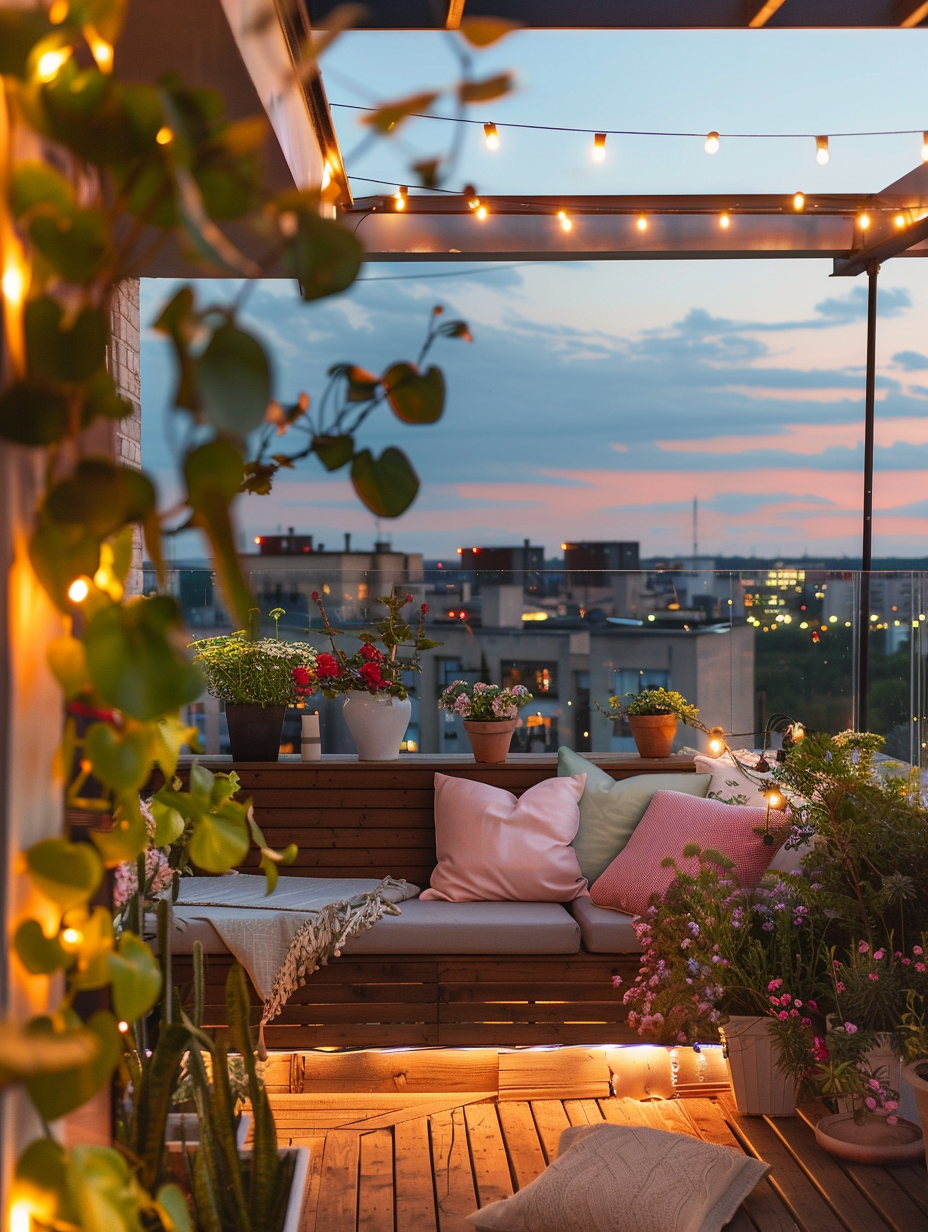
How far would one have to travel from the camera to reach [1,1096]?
70 cm

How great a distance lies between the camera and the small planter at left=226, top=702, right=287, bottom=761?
4.14 meters

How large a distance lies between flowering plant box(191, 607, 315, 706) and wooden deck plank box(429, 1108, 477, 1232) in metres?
1.68

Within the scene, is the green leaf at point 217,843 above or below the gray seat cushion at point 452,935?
above

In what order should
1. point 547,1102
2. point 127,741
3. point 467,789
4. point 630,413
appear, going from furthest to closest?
point 630,413, point 467,789, point 547,1102, point 127,741

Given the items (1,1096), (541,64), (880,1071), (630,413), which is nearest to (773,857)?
(880,1071)

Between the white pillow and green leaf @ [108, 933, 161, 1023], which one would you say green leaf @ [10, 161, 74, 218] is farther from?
the white pillow

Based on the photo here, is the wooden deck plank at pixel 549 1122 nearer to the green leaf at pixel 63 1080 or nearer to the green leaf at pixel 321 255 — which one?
the green leaf at pixel 63 1080

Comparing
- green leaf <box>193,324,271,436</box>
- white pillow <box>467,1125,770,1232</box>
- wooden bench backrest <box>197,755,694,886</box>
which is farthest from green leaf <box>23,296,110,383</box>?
wooden bench backrest <box>197,755,694,886</box>

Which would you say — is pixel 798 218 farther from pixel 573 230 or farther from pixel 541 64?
pixel 541 64

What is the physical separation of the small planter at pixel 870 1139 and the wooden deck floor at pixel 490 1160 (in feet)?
0.09

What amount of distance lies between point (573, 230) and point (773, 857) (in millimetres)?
2931

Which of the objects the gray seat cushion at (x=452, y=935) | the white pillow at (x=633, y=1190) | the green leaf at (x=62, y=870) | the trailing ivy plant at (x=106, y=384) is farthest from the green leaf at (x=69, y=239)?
the gray seat cushion at (x=452, y=935)

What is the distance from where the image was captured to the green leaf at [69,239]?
0.61 m

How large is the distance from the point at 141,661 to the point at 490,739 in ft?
11.8
